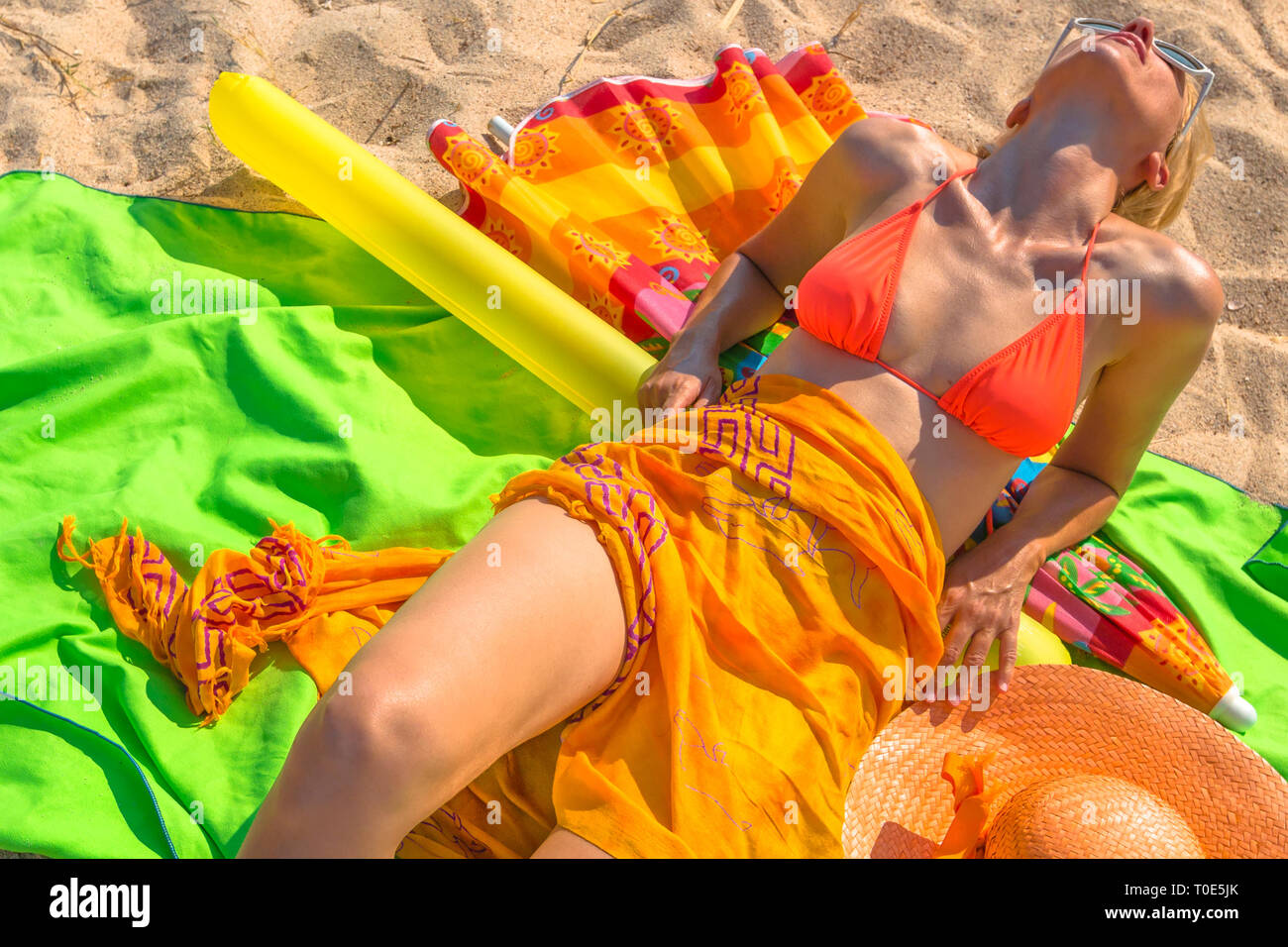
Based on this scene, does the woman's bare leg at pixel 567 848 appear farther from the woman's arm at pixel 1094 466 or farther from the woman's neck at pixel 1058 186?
the woman's neck at pixel 1058 186

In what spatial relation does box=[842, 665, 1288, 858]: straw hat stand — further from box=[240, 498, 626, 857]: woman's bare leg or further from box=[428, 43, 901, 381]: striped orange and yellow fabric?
box=[428, 43, 901, 381]: striped orange and yellow fabric

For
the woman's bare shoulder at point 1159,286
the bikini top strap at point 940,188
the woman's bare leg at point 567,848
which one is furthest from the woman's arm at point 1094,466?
the woman's bare leg at point 567,848

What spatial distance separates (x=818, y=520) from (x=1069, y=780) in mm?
622

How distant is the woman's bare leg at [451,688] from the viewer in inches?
59.2

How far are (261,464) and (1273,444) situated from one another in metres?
2.68

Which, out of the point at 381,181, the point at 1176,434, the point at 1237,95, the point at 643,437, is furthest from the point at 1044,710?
the point at 1237,95

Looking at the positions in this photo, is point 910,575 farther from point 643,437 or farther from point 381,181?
point 381,181

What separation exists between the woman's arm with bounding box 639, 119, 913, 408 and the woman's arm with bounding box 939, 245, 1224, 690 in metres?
0.62

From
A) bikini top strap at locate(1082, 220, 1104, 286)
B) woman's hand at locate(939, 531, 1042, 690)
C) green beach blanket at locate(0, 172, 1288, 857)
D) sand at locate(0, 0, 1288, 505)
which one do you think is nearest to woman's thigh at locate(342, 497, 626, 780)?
green beach blanket at locate(0, 172, 1288, 857)

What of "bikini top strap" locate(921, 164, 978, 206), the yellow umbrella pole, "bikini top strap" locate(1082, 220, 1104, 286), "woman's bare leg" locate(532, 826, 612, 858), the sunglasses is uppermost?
the sunglasses

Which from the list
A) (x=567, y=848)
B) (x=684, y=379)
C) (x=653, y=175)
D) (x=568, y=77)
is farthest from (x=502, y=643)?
(x=568, y=77)

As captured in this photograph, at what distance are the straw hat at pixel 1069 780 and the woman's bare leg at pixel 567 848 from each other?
0.47m

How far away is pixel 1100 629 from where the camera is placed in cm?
244

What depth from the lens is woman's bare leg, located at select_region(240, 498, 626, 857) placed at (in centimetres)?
150
